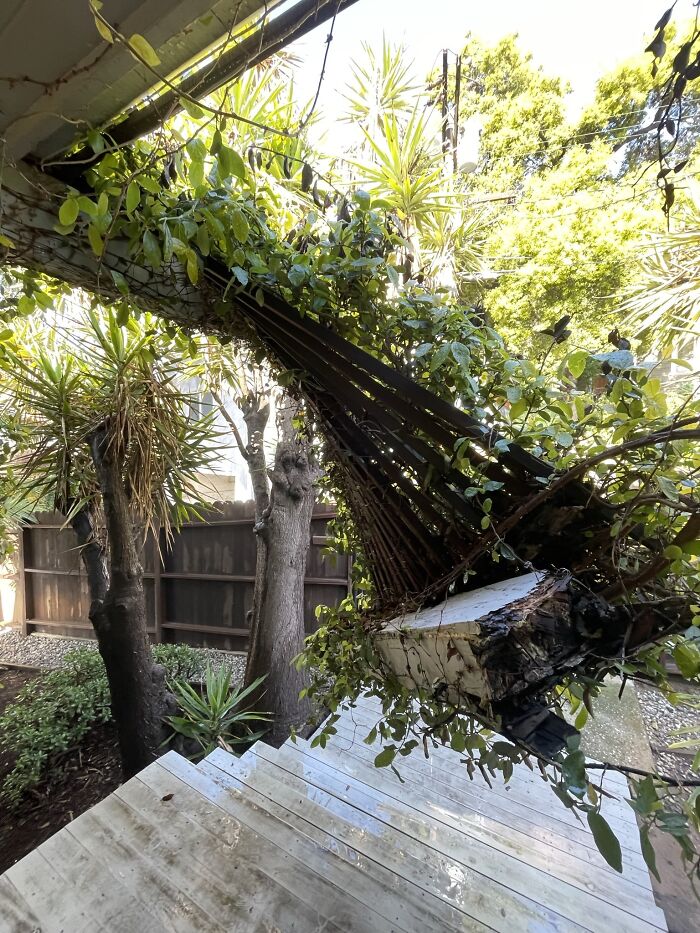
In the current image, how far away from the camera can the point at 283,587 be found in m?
2.86

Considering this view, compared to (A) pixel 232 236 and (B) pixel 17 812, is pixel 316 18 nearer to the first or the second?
(A) pixel 232 236

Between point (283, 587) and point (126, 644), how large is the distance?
93cm

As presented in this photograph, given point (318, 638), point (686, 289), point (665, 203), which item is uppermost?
point (686, 289)

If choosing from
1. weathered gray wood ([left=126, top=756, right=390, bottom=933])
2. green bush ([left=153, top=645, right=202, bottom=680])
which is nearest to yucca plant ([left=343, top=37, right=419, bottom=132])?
weathered gray wood ([left=126, top=756, right=390, bottom=933])

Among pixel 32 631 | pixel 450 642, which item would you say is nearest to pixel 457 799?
pixel 450 642

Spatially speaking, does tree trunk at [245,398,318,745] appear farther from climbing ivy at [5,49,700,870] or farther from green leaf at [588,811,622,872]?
green leaf at [588,811,622,872]

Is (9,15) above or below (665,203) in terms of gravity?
above

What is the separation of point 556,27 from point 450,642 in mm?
2249

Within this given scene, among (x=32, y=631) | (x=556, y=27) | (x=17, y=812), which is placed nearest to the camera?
(x=556, y=27)

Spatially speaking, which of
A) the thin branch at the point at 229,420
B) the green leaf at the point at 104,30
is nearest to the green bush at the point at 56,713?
the thin branch at the point at 229,420

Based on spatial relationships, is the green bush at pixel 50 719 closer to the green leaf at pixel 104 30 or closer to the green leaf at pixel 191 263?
the green leaf at pixel 191 263

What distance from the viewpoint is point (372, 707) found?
1.84 meters

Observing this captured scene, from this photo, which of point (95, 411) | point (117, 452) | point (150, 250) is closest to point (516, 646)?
point (150, 250)

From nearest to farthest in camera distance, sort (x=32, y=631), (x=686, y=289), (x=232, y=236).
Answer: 1. (x=232, y=236)
2. (x=686, y=289)
3. (x=32, y=631)
